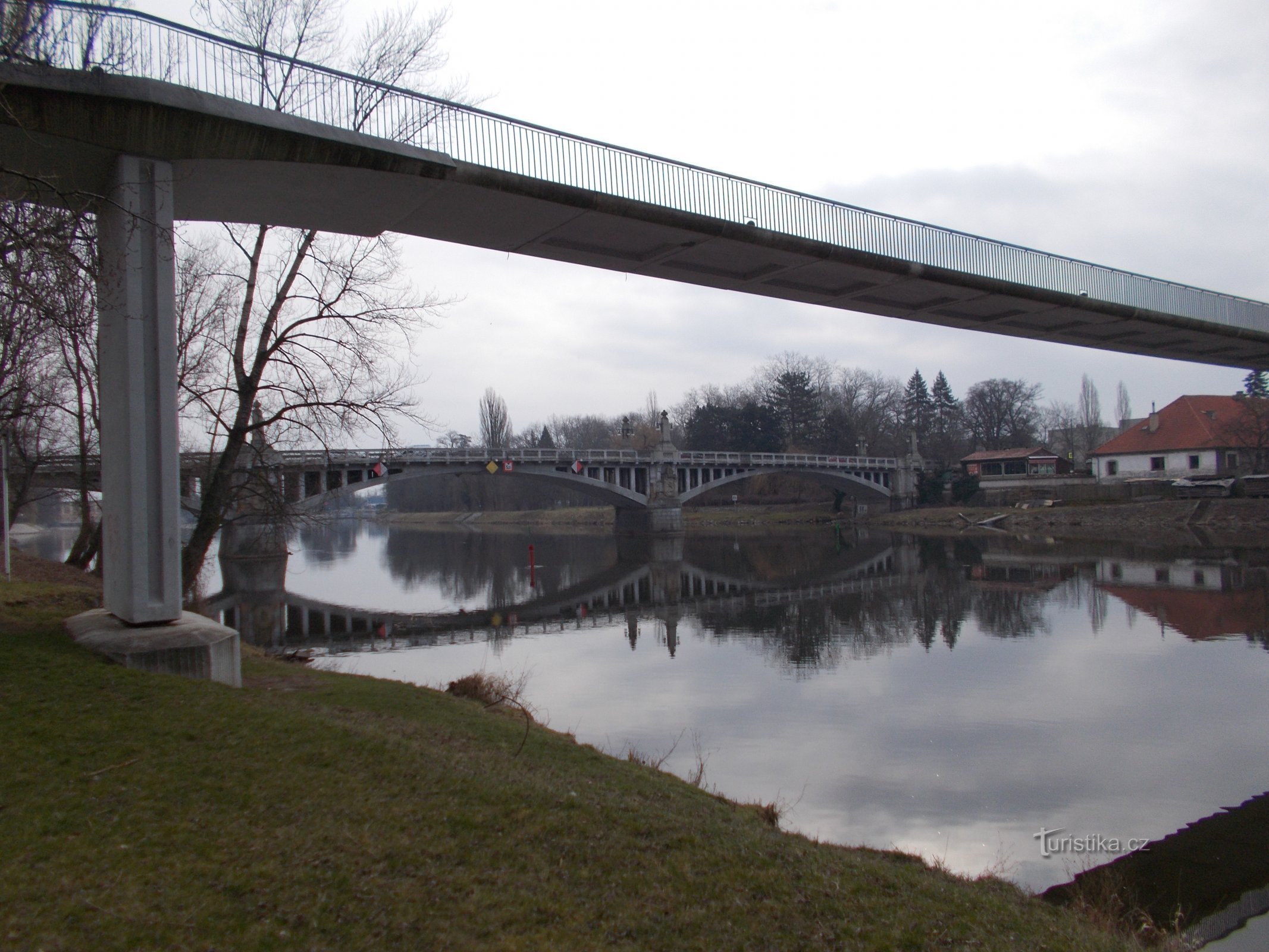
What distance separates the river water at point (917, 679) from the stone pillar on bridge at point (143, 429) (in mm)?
5302

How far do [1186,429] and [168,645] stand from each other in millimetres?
72065

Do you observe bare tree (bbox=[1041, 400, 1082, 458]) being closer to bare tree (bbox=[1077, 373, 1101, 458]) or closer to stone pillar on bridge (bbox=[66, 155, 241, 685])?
bare tree (bbox=[1077, 373, 1101, 458])

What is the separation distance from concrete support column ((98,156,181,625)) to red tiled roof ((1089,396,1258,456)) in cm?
6719

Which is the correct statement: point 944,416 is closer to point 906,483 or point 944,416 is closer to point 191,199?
point 906,483

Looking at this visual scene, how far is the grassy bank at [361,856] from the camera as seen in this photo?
394 centimetres

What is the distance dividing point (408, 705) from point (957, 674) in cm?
1022

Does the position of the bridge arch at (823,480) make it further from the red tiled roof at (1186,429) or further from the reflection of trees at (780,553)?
the red tiled roof at (1186,429)

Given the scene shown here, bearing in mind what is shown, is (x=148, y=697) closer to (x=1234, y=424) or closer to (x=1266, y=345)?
(x=1266, y=345)

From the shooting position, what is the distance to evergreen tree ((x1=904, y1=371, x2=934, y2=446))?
96188 mm

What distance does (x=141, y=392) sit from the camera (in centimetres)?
790

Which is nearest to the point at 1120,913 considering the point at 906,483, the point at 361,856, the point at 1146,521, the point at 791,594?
the point at 361,856

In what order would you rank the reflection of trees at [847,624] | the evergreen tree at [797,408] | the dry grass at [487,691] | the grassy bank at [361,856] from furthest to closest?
the evergreen tree at [797,408]
the reflection of trees at [847,624]
the dry grass at [487,691]
the grassy bank at [361,856]

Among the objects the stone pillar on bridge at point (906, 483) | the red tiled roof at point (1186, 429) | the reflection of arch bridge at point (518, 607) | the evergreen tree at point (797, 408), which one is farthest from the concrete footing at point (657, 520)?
the red tiled roof at point (1186, 429)

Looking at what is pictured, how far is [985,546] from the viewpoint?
45.0 meters
